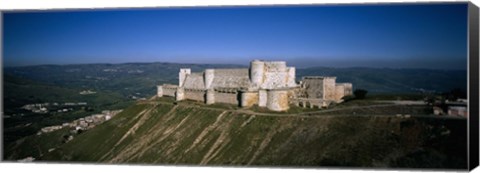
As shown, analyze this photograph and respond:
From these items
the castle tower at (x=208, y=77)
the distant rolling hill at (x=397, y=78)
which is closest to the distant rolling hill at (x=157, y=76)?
the distant rolling hill at (x=397, y=78)

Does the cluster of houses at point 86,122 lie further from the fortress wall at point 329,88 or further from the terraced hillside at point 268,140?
the fortress wall at point 329,88

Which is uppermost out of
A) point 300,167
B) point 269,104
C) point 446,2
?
point 446,2

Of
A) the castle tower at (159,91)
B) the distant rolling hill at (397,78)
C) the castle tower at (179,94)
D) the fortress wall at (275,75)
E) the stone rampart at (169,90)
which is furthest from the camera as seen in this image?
the castle tower at (179,94)

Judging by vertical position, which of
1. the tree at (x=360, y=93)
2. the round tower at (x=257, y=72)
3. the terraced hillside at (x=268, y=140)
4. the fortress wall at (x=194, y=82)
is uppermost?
the round tower at (x=257, y=72)

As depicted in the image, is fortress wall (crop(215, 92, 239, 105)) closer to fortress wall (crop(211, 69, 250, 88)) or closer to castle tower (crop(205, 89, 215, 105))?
castle tower (crop(205, 89, 215, 105))

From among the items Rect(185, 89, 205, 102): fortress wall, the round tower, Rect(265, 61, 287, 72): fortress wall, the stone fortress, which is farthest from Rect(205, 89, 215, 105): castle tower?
Rect(265, 61, 287, 72): fortress wall

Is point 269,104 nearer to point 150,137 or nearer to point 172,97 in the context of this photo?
point 150,137

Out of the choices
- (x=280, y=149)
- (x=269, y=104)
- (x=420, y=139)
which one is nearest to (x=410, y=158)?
(x=420, y=139)
